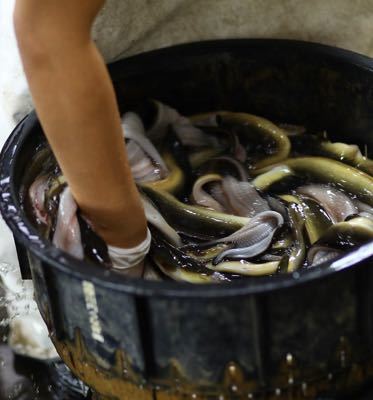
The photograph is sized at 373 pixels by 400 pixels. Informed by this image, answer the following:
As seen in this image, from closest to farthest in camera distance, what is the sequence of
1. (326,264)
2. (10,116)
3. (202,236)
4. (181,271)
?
(326,264) < (181,271) < (202,236) < (10,116)

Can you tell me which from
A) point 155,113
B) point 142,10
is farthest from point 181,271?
point 142,10

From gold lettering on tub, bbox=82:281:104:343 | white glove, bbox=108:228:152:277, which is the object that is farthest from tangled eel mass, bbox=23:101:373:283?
gold lettering on tub, bbox=82:281:104:343

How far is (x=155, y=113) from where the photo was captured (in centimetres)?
168

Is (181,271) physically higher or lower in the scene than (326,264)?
lower

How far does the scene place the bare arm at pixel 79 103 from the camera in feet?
3.55

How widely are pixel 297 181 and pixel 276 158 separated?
0.08 meters

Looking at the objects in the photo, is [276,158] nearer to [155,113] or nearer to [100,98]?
[155,113]

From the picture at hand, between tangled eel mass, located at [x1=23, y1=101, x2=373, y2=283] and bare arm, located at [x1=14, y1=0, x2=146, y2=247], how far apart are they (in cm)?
9

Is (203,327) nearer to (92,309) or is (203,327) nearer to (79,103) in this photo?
(92,309)

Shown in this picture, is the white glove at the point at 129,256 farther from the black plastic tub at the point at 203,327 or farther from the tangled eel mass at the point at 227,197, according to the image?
A: the black plastic tub at the point at 203,327

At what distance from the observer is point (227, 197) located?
1.58m

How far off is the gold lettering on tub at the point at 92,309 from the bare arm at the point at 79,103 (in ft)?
0.48

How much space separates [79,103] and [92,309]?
0.29 metres

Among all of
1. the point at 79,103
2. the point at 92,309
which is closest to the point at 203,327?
the point at 92,309
